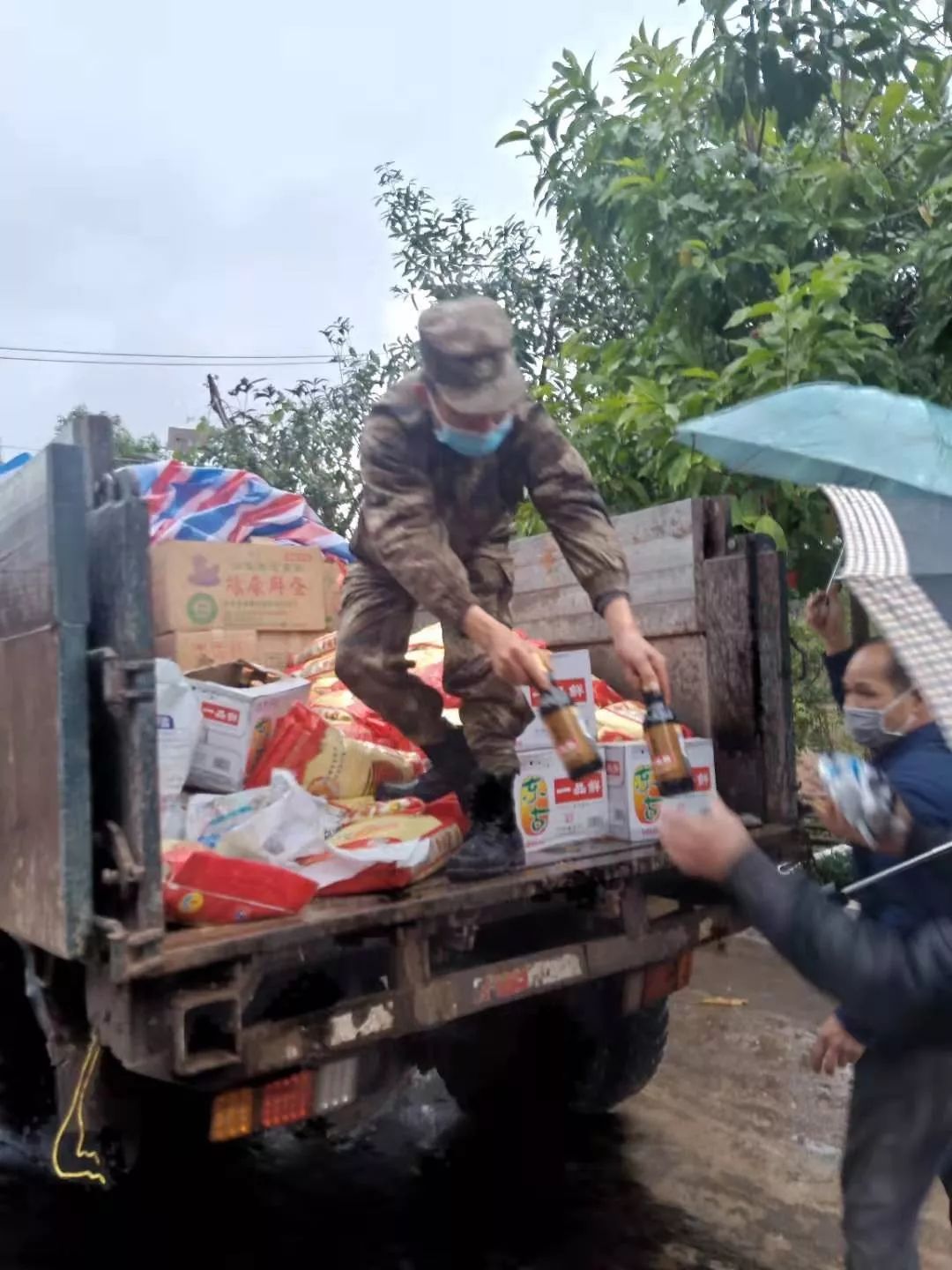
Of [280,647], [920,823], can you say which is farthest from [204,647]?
[920,823]

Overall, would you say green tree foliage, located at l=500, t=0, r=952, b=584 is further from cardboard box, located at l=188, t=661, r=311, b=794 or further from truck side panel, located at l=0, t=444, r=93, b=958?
truck side panel, located at l=0, t=444, r=93, b=958

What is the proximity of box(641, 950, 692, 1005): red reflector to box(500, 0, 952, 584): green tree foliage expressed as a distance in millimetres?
1623

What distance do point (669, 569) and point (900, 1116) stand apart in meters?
1.76

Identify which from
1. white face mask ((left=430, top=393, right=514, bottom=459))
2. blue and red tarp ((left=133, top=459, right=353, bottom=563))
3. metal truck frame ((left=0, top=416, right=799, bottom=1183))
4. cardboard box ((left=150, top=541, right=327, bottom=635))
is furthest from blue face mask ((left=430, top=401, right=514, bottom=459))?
blue and red tarp ((left=133, top=459, right=353, bottom=563))

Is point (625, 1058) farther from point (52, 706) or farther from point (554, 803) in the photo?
point (52, 706)

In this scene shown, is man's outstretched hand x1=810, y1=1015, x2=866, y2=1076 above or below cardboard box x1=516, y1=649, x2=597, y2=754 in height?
below

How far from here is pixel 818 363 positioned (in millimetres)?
4102

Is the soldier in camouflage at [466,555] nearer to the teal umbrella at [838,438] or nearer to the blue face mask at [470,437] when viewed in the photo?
the blue face mask at [470,437]

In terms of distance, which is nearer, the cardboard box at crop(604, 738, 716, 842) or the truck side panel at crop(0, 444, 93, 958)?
the truck side panel at crop(0, 444, 93, 958)

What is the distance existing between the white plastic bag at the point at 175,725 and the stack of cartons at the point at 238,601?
119 cm

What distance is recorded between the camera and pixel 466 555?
3176 millimetres

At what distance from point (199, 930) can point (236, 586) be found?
2.18 m

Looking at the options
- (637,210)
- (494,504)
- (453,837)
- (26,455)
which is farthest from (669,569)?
(26,455)

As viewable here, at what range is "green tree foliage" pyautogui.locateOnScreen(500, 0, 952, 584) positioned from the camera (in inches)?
164
